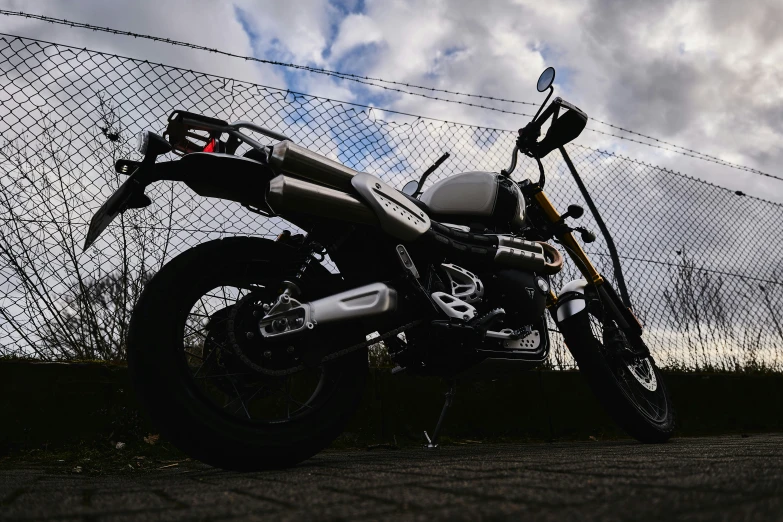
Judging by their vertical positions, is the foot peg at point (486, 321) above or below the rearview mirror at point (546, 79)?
below

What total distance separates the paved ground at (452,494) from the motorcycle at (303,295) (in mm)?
260

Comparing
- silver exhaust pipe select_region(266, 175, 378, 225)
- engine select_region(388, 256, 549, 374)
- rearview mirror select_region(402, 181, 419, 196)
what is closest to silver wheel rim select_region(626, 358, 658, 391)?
engine select_region(388, 256, 549, 374)

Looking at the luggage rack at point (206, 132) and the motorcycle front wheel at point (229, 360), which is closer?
the motorcycle front wheel at point (229, 360)

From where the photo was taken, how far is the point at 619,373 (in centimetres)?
311

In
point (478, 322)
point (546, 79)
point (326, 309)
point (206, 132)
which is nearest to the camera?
point (326, 309)

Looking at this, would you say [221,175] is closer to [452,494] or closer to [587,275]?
[452,494]

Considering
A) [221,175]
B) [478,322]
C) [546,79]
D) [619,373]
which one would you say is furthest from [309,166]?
[619,373]

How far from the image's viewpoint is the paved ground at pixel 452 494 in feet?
3.13

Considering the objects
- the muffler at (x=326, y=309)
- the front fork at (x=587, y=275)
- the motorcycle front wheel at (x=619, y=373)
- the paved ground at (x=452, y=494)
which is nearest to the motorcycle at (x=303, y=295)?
the muffler at (x=326, y=309)

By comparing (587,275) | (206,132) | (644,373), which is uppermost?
(206,132)

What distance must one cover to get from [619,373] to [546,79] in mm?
1488

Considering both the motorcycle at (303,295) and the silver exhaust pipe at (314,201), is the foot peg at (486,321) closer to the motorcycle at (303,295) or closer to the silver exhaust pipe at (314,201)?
the motorcycle at (303,295)

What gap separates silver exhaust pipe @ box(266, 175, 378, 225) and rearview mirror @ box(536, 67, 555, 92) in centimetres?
129

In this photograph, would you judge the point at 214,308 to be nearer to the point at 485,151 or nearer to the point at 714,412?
the point at 485,151
